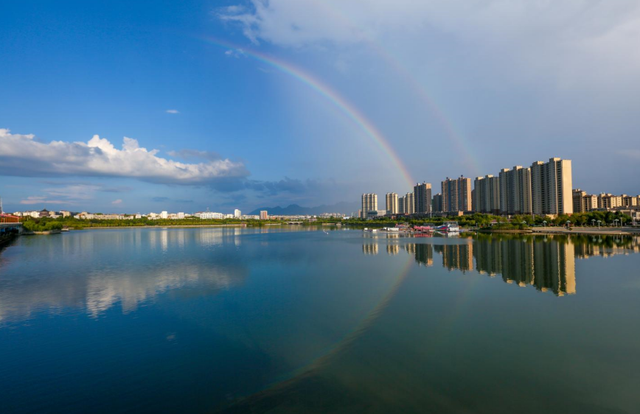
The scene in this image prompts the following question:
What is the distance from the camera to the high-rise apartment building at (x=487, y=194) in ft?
225

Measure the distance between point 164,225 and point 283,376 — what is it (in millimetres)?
83828

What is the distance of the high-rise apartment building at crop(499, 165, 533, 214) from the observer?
192ft

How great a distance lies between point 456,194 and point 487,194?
14.7 meters

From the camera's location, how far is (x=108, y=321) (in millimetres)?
7543

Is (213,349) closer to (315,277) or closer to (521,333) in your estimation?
(521,333)

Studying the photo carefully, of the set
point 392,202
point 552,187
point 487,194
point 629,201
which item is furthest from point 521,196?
point 392,202

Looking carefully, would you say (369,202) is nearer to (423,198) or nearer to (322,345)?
(423,198)

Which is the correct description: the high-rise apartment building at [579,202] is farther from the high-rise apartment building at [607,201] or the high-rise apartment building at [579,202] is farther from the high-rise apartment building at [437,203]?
the high-rise apartment building at [437,203]

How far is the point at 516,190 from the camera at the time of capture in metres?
60.6

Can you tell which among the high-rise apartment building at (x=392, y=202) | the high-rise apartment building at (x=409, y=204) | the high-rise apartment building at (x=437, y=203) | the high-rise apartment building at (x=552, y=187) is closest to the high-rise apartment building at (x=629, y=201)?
the high-rise apartment building at (x=552, y=187)

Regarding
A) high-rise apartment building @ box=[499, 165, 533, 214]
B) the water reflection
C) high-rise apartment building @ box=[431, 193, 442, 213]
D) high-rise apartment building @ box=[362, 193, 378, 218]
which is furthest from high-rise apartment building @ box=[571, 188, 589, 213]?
high-rise apartment building @ box=[362, 193, 378, 218]

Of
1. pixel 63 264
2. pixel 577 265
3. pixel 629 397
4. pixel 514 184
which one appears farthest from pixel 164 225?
pixel 629 397

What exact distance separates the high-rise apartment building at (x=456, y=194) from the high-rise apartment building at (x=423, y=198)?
7.99 meters

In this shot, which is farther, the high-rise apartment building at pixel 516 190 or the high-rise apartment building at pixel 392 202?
the high-rise apartment building at pixel 392 202
